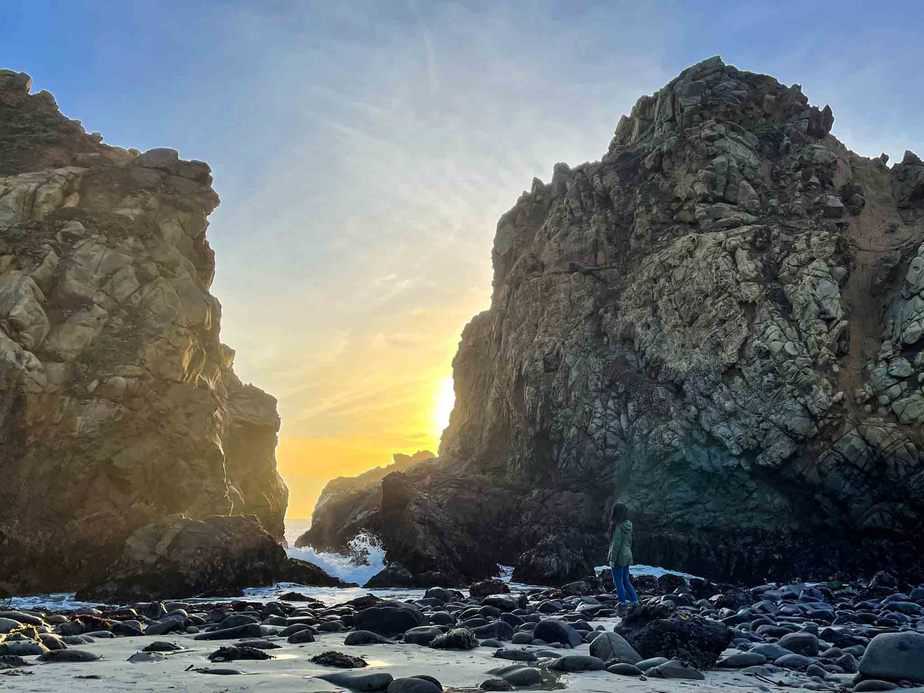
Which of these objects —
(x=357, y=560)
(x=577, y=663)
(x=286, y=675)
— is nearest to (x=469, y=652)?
(x=577, y=663)

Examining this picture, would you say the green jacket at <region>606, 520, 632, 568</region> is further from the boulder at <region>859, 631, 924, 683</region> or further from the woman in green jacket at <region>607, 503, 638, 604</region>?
the boulder at <region>859, 631, 924, 683</region>

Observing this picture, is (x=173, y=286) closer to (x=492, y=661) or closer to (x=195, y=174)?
(x=195, y=174)

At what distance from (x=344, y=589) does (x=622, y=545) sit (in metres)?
15.7

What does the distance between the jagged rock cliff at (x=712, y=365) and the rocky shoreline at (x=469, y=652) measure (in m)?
20.0

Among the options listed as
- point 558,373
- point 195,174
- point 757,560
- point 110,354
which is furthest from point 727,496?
point 195,174

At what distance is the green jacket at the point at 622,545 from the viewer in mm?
17609

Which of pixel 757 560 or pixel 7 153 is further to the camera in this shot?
pixel 7 153

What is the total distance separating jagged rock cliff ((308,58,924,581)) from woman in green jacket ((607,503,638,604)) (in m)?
13.3

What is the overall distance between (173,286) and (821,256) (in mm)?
36534

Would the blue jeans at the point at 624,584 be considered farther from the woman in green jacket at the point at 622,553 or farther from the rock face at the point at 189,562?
the rock face at the point at 189,562

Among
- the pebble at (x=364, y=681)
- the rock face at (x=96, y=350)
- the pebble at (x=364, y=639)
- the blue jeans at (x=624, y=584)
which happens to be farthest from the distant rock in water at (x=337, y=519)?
the pebble at (x=364, y=681)

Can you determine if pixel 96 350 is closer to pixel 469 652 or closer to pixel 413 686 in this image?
pixel 469 652

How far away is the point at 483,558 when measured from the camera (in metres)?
34.2

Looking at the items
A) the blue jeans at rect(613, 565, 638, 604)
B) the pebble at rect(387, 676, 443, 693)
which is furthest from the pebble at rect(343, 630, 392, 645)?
the blue jeans at rect(613, 565, 638, 604)
